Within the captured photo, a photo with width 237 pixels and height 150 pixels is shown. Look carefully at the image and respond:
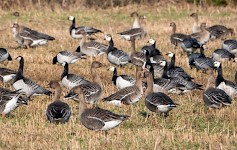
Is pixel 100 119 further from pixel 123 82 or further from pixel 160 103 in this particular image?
pixel 123 82

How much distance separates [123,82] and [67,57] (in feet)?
12.6

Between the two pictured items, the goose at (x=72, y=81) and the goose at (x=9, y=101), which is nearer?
the goose at (x=9, y=101)

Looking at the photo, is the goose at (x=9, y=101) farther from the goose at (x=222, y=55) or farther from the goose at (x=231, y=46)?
the goose at (x=231, y=46)

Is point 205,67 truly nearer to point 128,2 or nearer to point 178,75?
point 178,75

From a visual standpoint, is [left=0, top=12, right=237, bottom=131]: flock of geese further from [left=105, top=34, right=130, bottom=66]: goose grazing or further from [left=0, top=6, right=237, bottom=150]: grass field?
[left=0, top=6, right=237, bottom=150]: grass field

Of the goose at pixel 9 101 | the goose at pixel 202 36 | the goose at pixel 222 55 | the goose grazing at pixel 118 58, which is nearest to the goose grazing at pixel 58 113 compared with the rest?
the goose at pixel 9 101

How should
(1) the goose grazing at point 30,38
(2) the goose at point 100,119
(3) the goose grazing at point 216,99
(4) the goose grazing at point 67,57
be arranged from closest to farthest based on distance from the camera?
(2) the goose at point 100,119 → (3) the goose grazing at point 216,99 → (4) the goose grazing at point 67,57 → (1) the goose grazing at point 30,38

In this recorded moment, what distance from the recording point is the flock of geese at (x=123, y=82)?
1248 cm

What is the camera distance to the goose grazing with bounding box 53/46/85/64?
20.2m

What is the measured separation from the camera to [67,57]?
66.7 feet

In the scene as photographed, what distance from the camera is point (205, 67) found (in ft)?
64.1

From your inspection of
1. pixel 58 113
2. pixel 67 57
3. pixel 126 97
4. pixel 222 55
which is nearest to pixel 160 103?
pixel 126 97

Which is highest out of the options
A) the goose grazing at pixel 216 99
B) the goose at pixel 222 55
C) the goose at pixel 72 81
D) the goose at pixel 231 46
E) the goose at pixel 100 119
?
the goose at pixel 100 119

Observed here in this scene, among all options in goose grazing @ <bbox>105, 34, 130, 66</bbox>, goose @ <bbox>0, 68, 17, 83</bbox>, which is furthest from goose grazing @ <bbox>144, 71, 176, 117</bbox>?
goose grazing @ <bbox>105, 34, 130, 66</bbox>
